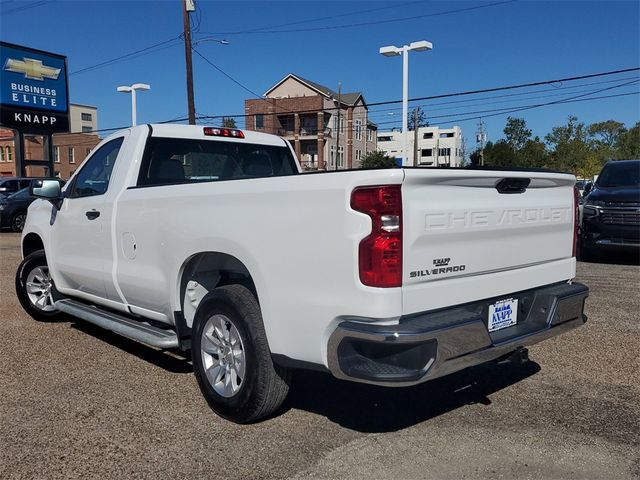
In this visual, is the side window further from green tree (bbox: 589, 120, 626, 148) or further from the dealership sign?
green tree (bbox: 589, 120, 626, 148)

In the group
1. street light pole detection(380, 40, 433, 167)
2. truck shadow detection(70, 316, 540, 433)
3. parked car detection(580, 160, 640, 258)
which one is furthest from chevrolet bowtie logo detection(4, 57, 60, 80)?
truck shadow detection(70, 316, 540, 433)

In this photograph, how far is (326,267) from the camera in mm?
3053

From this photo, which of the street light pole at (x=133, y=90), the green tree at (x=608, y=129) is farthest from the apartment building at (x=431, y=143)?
the street light pole at (x=133, y=90)

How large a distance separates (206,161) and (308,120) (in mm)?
55029

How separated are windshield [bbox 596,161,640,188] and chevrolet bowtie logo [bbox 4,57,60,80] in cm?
2239

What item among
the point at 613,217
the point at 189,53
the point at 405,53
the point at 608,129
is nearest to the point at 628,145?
the point at 608,129

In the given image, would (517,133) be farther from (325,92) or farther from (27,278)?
(27,278)

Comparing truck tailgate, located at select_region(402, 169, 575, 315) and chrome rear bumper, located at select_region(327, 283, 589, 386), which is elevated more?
truck tailgate, located at select_region(402, 169, 575, 315)

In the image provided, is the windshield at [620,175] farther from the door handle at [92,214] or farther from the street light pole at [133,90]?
the street light pole at [133,90]

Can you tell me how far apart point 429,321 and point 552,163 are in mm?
51742

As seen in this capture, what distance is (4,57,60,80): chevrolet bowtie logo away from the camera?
23781 millimetres

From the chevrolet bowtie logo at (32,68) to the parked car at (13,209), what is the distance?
22.8ft

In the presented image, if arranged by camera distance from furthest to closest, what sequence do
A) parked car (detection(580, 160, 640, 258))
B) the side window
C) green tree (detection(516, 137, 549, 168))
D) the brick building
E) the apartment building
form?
the apartment building < the brick building < green tree (detection(516, 137, 549, 168)) < parked car (detection(580, 160, 640, 258)) < the side window

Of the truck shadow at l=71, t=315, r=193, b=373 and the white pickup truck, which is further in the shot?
the truck shadow at l=71, t=315, r=193, b=373
